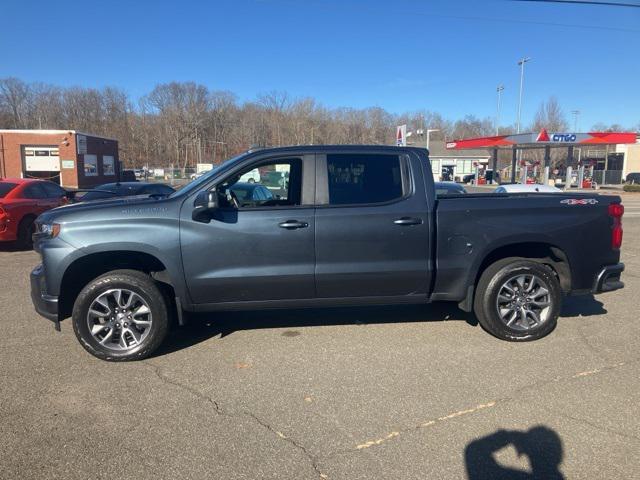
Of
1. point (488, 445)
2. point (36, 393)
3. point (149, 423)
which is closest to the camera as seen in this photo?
point (488, 445)

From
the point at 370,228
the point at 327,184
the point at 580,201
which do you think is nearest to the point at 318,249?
the point at 370,228

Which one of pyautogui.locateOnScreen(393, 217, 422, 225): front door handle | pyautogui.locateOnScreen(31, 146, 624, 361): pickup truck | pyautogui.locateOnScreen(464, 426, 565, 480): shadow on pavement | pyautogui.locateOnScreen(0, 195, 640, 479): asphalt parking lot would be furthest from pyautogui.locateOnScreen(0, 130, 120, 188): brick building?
pyautogui.locateOnScreen(464, 426, 565, 480): shadow on pavement

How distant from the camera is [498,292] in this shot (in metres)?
4.80

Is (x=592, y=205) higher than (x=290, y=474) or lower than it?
higher

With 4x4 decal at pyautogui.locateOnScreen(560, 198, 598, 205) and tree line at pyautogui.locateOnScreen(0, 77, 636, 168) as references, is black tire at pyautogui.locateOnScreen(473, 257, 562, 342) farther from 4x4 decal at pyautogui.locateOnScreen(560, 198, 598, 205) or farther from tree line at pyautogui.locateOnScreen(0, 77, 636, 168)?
tree line at pyautogui.locateOnScreen(0, 77, 636, 168)

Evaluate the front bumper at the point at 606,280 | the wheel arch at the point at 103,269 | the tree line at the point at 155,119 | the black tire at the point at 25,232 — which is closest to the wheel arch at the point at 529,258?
the front bumper at the point at 606,280

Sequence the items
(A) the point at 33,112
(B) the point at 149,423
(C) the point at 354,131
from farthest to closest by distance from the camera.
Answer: (A) the point at 33,112, (C) the point at 354,131, (B) the point at 149,423

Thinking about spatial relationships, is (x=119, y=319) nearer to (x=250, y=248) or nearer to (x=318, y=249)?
(x=250, y=248)

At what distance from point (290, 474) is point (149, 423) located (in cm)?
116

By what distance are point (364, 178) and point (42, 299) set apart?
3214 mm

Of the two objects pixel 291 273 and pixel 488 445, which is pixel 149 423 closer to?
pixel 291 273

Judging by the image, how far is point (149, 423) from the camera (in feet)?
10.9

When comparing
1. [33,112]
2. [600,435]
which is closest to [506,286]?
[600,435]

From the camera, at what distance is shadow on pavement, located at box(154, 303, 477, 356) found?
5141 millimetres
